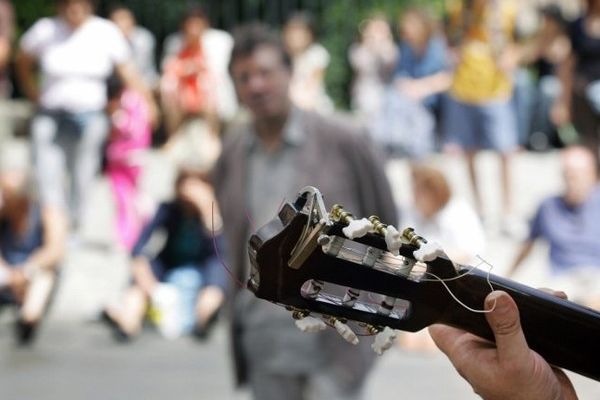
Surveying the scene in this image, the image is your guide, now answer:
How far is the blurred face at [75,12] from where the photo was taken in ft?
32.3

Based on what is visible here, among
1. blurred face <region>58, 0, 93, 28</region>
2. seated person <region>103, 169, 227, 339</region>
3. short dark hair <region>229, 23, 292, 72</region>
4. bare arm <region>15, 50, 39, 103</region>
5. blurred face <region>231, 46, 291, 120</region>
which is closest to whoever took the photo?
blurred face <region>231, 46, 291, 120</region>

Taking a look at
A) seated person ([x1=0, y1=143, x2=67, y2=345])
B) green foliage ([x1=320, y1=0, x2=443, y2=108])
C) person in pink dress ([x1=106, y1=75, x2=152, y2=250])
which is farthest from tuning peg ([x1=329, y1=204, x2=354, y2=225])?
green foliage ([x1=320, y1=0, x2=443, y2=108])

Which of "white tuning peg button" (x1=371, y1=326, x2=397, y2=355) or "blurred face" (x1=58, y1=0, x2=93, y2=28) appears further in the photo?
"blurred face" (x1=58, y1=0, x2=93, y2=28)

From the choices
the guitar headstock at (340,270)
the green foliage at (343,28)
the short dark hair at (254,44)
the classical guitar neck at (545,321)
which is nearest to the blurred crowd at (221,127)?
the short dark hair at (254,44)

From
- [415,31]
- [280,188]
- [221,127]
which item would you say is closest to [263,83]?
[280,188]

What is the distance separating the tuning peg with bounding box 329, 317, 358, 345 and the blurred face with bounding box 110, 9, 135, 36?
32.8 ft

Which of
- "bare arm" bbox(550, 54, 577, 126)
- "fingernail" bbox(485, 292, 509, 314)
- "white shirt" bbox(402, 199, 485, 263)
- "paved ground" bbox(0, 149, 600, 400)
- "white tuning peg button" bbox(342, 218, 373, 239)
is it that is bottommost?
"paved ground" bbox(0, 149, 600, 400)

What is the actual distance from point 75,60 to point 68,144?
0.66m

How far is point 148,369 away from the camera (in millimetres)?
7801

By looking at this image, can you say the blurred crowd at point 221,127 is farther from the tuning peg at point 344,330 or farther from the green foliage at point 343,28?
the tuning peg at point 344,330

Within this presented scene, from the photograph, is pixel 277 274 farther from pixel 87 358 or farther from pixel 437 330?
pixel 87 358

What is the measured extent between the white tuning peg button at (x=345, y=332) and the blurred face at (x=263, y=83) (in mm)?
2755

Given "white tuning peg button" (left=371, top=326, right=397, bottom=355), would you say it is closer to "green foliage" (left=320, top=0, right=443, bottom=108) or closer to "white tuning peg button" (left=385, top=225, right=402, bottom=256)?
"white tuning peg button" (left=385, top=225, right=402, bottom=256)

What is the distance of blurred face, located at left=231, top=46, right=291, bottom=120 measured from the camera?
4.86 m
